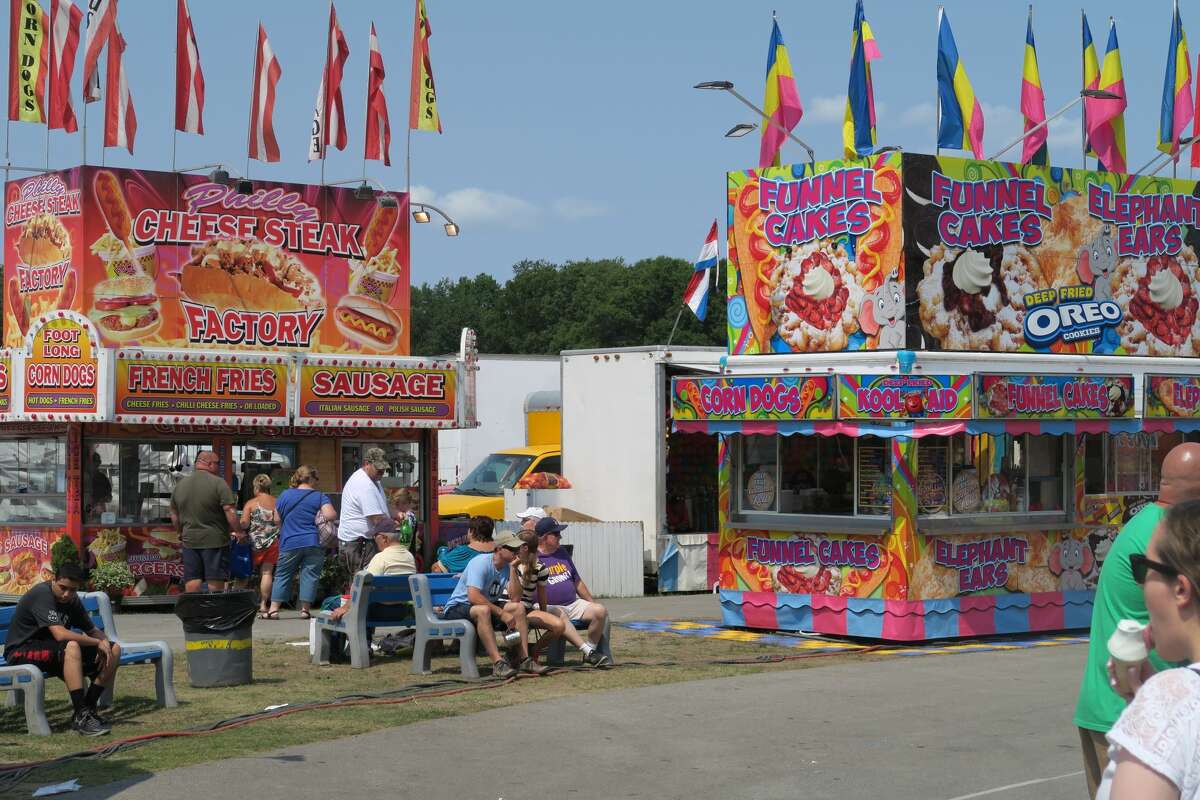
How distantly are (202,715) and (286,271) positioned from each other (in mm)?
10195

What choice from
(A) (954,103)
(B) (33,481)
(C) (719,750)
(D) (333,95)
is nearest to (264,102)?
(D) (333,95)

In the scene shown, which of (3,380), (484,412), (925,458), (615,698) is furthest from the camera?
(484,412)

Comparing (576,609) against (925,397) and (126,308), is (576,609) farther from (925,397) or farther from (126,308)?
(126,308)

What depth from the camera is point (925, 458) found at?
579 inches

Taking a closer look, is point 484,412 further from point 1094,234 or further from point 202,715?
point 202,715

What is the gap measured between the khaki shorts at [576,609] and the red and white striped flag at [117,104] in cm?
1012

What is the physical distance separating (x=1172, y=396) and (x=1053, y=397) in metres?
1.77

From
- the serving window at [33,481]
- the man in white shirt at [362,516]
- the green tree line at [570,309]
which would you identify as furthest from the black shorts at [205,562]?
the green tree line at [570,309]

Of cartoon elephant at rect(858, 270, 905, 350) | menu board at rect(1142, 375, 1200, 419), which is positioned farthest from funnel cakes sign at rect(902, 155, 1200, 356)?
menu board at rect(1142, 375, 1200, 419)

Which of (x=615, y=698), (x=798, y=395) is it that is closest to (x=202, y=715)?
(x=615, y=698)

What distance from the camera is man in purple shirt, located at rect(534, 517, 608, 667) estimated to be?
12891 millimetres

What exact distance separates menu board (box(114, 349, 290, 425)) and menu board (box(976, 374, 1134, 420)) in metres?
8.89

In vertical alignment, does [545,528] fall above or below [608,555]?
above

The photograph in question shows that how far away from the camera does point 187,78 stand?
21062 mm
